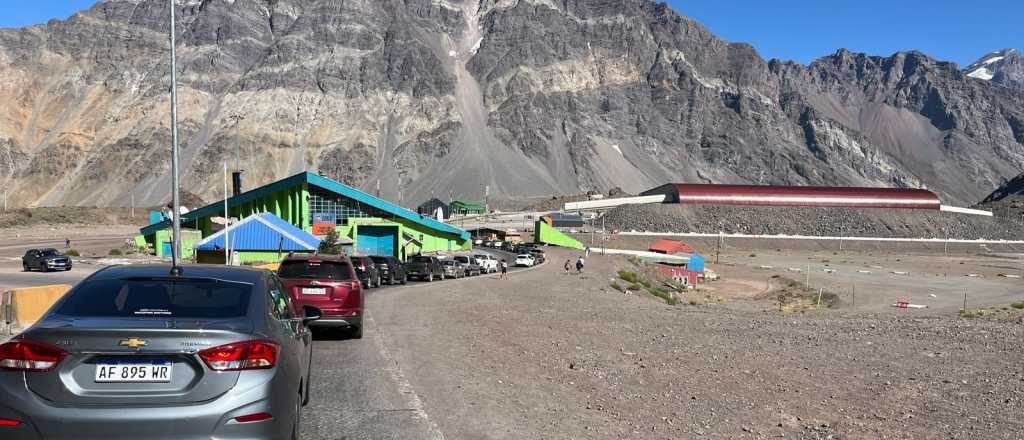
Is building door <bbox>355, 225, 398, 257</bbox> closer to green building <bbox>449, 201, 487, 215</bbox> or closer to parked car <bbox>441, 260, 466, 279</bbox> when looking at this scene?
parked car <bbox>441, 260, 466, 279</bbox>

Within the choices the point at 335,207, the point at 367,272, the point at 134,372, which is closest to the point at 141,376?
the point at 134,372

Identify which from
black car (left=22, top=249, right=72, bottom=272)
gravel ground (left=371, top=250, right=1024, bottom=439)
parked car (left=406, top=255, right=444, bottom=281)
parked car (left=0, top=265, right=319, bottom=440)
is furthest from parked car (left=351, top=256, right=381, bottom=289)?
parked car (left=0, top=265, right=319, bottom=440)

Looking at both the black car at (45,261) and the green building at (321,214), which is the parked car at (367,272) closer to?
the black car at (45,261)

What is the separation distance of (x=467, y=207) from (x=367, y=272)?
115 meters

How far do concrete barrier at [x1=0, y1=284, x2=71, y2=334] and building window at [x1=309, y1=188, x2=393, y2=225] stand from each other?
3934 centimetres

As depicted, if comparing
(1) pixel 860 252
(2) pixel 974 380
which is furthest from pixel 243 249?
(1) pixel 860 252

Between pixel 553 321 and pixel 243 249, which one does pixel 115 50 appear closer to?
pixel 243 249

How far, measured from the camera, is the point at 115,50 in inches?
7544

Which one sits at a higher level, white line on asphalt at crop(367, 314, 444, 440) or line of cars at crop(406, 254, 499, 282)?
white line on asphalt at crop(367, 314, 444, 440)

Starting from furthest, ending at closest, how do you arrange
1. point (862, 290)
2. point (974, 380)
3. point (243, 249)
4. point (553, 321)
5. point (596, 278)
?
point (862, 290) → point (596, 278) → point (243, 249) → point (553, 321) → point (974, 380)

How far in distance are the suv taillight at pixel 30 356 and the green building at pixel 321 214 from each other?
47374 millimetres

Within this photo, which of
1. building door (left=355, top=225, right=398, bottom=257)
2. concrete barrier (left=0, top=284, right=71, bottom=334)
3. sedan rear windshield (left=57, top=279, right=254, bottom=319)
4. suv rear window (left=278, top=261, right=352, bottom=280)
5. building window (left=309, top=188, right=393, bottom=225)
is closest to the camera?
sedan rear windshield (left=57, top=279, right=254, bottom=319)

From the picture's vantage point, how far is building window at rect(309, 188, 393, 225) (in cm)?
5447

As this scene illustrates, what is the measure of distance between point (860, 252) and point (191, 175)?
409 ft
